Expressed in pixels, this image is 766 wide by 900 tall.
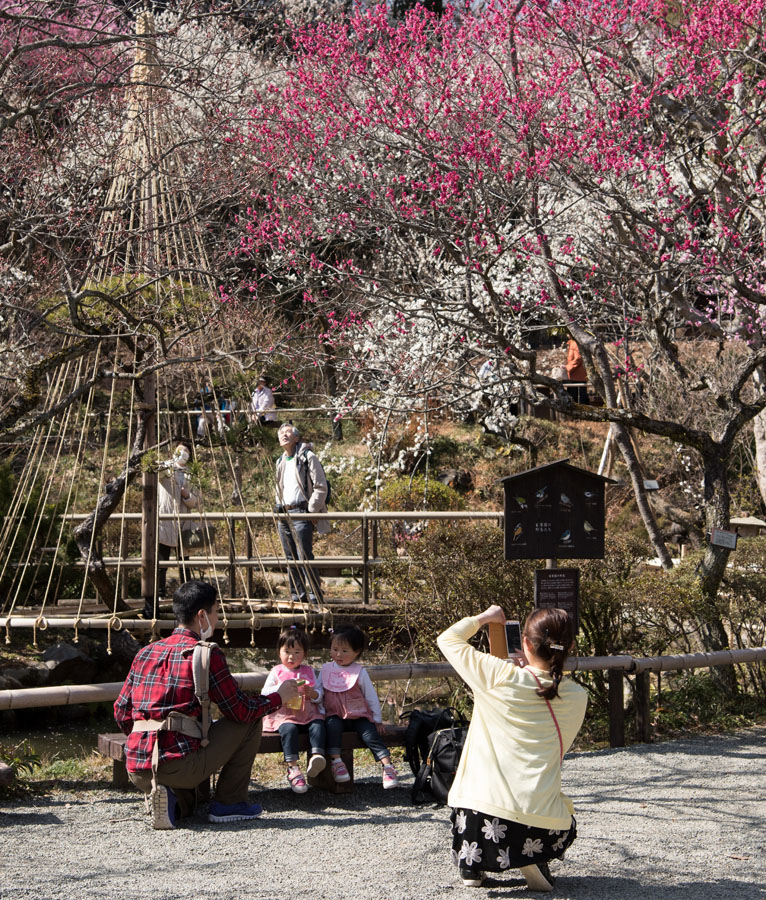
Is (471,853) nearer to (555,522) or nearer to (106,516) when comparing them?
(555,522)

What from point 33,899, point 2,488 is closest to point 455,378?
point 2,488

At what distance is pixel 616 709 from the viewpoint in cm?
558

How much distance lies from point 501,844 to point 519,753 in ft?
0.98

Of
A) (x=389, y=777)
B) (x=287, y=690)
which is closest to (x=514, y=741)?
(x=287, y=690)

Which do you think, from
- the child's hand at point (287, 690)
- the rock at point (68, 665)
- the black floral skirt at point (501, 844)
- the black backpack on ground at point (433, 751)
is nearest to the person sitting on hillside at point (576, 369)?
the rock at point (68, 665)

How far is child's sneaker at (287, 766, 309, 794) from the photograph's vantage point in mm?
4445

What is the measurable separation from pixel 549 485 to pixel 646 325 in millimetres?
2938

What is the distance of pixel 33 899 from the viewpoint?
3102mm

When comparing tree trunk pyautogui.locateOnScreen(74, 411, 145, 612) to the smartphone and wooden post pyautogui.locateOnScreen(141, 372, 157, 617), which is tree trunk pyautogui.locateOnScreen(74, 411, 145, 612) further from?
the smartphone

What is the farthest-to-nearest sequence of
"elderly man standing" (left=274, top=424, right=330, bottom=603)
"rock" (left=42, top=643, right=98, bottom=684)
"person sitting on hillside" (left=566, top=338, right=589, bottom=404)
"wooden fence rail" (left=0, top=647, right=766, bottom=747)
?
"person sitting on hillside" (left=566, top=338, right=589, bottom=404) → "rock" (left=42, top=643, right=98, bottom=684) → "elderly man standing" (left=274, top=424, right=330, bottom=603) → "wooden fence rail" (left=0, top=647, right=766, bottom=747)

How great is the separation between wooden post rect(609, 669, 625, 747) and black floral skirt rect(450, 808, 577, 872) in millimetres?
2462

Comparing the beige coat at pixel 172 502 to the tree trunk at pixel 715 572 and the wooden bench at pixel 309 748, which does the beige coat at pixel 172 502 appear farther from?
the tree trunk at pixel 715 572

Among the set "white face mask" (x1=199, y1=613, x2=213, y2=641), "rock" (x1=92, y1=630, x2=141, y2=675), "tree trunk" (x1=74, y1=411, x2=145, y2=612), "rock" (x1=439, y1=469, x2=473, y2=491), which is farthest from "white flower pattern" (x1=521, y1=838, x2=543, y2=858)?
"rock" (x1=439, y1=469, x2=473, y2=491)

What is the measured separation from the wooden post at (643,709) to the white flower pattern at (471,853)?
2.78m
